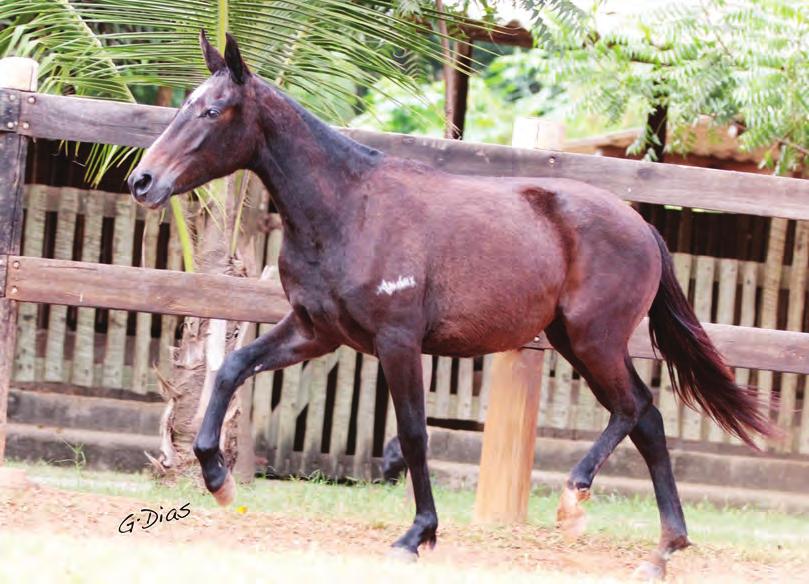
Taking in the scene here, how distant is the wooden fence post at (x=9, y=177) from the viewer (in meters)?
5.68

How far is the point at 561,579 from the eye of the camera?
14.3ft

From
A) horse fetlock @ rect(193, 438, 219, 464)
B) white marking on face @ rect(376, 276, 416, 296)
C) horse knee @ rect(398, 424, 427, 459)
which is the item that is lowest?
horse fetlock @ rect(193, 438, 219, 464)

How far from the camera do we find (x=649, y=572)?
16.2 ft

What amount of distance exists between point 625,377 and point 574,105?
4476mm

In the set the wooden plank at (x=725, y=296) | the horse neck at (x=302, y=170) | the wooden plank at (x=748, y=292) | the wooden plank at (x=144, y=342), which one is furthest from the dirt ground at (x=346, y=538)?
the wooden plank at (x=748, y=292)

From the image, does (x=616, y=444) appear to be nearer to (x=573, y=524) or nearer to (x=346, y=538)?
(x=573, y=524)

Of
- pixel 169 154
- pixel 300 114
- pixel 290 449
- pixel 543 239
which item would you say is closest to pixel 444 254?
pixel 543 239

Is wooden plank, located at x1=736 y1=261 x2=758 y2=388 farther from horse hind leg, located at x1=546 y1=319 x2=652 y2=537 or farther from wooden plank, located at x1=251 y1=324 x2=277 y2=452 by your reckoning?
horse hind leg, located at x1=546 y1=319 x2=652 y2=537

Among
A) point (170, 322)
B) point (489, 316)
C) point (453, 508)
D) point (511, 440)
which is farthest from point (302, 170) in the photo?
point (170, 322)

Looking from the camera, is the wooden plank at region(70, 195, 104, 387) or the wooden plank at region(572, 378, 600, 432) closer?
the wooden plank at region(70, 195, 104, 387)

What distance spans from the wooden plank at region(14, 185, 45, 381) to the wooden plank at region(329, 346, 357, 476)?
228 centimetres

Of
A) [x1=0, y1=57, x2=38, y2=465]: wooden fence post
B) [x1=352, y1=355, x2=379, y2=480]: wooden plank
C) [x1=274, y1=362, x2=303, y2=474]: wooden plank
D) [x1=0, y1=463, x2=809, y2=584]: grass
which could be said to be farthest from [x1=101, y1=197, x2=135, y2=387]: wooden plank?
[x1=0, y1=57, x2=38, y2=465]: wooden fence post

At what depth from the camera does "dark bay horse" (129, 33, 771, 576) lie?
15.5 ft

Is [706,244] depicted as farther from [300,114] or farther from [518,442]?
[300,114]
